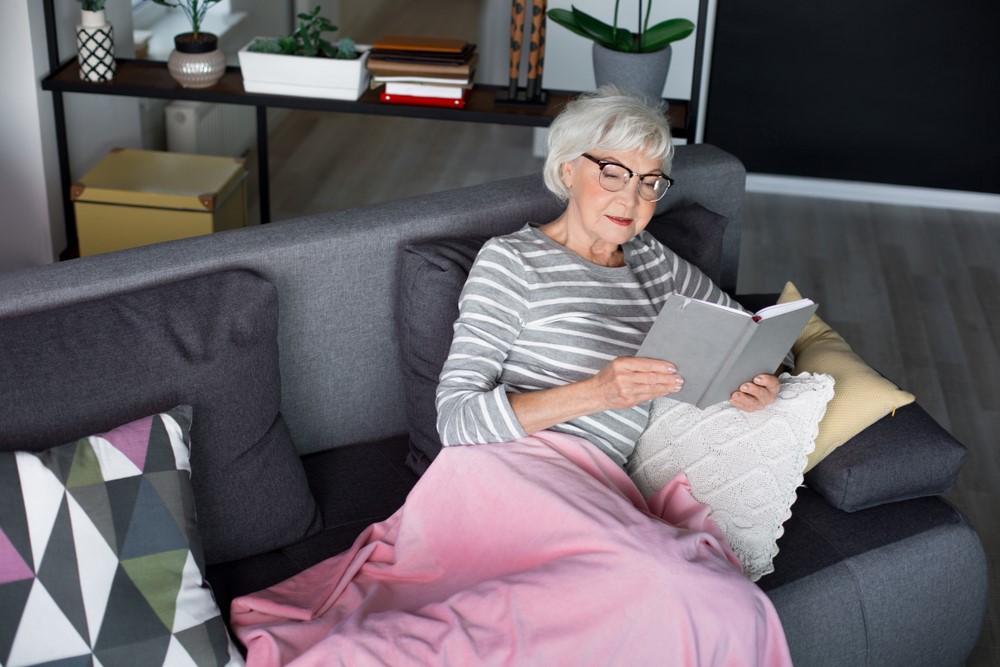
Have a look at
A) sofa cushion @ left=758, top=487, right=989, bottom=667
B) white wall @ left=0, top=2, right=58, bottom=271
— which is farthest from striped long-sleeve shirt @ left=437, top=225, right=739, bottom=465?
white wall @ left=0, top=2, right=58, bottom=271

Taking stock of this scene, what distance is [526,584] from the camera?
1.58 m

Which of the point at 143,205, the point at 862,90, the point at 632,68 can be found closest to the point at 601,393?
the point at 632,68

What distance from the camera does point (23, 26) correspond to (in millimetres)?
2934

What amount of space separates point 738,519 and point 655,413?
0.23 meters

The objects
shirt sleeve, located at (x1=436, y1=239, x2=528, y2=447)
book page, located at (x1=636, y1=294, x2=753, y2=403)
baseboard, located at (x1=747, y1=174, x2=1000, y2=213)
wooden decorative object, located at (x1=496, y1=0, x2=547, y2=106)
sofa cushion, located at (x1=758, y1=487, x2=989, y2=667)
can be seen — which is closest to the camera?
book page, located at (x1=636, y1=294, x2=753, y2=403)

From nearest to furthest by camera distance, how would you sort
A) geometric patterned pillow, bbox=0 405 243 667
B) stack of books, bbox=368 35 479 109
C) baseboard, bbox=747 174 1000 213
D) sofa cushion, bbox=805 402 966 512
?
geometric patterned pillow, bbox=0 405 243 667
sofa cushion, bbox=805 402 966 512
stack of books, bbox=368 35 479 109
baseboard, bbox=747 174 1000 213

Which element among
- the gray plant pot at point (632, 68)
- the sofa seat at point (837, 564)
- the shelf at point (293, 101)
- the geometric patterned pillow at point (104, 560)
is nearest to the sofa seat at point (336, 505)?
the sofa seat at point (837, 564)

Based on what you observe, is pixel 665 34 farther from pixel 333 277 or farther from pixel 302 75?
pixel 333 277

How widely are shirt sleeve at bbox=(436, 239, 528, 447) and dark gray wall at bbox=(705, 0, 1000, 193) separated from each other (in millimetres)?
2684

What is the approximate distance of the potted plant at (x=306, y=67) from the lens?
9.68 feet

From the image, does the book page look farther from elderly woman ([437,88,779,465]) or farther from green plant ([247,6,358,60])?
green plant ([247,6,358,60])

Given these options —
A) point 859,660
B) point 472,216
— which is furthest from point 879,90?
point 859,660

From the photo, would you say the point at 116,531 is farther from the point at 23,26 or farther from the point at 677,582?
the point at 23,26

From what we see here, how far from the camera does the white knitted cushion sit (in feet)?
6.24
